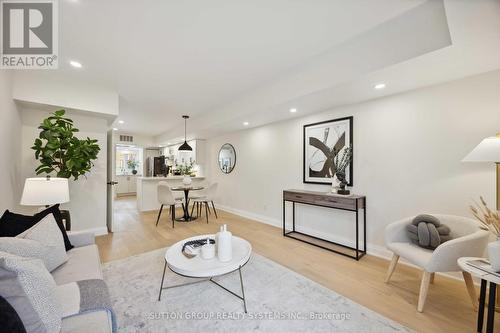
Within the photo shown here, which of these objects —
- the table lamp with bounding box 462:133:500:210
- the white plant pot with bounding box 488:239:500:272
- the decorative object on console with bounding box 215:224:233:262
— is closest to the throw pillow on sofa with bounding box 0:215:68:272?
the decorative object on console with bounding box 215:224:233:262

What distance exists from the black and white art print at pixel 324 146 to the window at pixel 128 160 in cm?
799

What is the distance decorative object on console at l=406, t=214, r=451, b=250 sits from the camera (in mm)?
1964

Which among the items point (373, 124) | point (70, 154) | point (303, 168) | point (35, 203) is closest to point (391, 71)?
point (373, 124)

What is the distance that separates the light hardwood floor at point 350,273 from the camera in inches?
67.1

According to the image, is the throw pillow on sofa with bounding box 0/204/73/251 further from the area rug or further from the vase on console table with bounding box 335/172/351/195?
the vase on console table with bounding box 335/172/351/195

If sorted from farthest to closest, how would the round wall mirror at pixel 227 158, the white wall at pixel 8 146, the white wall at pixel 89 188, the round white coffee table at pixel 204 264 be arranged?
the round wall mirror at pixel 227 158
the white wall at pixel 89 188
the white wall at pixel 8 146
the round white coffee table at pixel 204 264

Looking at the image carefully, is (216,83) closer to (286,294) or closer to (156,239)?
(156,239)

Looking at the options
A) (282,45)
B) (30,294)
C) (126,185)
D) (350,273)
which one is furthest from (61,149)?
(126,185)

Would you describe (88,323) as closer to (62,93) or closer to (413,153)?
(413,153)

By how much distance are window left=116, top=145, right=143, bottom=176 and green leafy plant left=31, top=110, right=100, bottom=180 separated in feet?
20.8

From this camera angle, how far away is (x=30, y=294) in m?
0.87

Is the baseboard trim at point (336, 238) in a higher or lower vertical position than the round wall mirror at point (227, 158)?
lower

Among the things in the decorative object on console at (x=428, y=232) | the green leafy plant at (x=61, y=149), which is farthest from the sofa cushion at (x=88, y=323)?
the decorative object on console at (x=428, y=232)

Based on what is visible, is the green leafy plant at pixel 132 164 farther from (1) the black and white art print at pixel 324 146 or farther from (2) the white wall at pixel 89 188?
(1) the black and white art print at pixel 324 146
